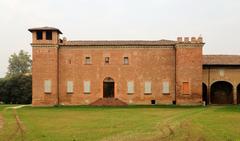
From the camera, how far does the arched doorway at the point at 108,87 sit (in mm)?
44250

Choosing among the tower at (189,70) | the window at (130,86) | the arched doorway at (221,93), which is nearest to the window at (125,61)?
the window at (130,86)

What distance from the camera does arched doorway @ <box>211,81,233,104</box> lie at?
156 ft

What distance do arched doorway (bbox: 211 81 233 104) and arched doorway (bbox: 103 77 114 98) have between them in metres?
11.5

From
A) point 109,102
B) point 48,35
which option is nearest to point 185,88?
point 109,102

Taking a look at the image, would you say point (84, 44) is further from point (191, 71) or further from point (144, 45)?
point (191, 71)

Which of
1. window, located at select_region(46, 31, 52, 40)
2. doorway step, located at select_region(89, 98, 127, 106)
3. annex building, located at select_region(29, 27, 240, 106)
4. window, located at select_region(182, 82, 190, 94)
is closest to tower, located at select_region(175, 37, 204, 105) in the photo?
window, located at select_region(182, 82, 190, 94)

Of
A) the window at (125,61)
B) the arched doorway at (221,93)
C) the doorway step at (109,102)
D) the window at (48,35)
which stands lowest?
the doorway step at (109,102)

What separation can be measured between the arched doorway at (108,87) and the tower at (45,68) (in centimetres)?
495

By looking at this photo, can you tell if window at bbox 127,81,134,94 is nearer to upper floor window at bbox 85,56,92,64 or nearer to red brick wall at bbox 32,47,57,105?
upper floor window at bbox 85,56,92,64

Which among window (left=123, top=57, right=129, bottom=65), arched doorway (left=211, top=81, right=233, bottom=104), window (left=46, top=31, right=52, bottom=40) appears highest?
window (left=46, top=31, right=52, bottom=40)

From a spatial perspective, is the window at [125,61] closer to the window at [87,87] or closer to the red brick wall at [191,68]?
the window at [87,87]

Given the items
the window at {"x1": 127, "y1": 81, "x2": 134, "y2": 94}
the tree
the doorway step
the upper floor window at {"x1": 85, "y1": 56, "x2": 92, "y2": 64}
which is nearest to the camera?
the doorway step

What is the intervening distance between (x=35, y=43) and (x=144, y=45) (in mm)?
11149

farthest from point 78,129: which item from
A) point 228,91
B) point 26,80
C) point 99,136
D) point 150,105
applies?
point 26,80
